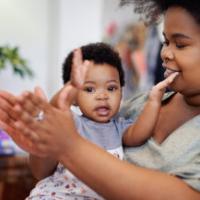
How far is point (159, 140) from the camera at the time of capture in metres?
1.05

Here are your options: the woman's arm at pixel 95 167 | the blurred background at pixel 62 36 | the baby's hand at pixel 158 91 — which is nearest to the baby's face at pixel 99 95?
the baby's hand at pixel 158 91

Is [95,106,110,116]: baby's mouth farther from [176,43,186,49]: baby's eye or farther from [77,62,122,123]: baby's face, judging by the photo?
[176,43,186,49]: baby's eye

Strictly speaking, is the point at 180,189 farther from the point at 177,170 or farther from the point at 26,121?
the point at 26,121

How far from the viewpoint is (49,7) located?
3.71m

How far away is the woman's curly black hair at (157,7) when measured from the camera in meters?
0.92

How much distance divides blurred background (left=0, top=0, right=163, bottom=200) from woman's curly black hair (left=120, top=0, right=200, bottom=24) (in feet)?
7.56

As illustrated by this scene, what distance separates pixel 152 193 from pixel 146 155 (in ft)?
→ 0.72

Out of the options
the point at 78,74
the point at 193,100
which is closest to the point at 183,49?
the point at 193,100

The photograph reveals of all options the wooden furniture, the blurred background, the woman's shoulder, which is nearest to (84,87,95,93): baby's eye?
the woman's shoulder

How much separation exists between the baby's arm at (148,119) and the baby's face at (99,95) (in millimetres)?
100

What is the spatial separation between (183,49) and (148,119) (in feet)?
0.72

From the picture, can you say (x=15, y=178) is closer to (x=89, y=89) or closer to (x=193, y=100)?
(x=89, y=89)

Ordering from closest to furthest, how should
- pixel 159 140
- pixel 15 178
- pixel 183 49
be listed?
pixel 183 49, pixel 159 140, pixel 15 178

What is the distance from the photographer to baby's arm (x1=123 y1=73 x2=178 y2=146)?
41.8 inches
